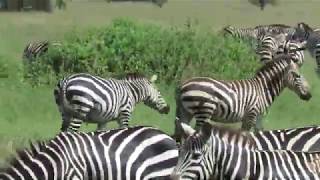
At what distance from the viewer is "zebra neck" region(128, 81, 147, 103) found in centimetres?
1384

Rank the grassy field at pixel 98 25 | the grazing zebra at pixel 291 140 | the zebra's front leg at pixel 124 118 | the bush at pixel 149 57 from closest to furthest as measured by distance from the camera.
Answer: the grazing zebra at pixel 291 140 → the zebra's front leg at pixel 124 118 → the grassy field at pixel 98 25 → the bush at pixel 149 57

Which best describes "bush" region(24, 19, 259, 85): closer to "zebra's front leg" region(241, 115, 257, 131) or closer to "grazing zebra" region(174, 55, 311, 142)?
"grazing zebra" region(174, 55, 311, 142)

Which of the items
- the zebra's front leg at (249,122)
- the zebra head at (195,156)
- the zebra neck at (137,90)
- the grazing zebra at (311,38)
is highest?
the zebra head at (195,156)

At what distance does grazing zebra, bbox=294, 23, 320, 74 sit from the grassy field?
0.98ft

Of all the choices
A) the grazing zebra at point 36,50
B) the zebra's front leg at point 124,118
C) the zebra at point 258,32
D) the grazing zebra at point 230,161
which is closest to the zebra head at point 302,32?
the zebra at point 258,32

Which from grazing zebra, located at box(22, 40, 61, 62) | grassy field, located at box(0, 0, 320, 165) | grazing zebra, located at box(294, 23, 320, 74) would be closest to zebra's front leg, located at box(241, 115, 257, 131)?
grassy field, located at box(0, 0, 320, 165)

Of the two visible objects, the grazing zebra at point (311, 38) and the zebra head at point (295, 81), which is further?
the grazing zebra at point (311, 38)

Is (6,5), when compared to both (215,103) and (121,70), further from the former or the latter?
(215,103)

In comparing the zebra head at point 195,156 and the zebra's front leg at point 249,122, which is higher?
the zebra head at point 195,156

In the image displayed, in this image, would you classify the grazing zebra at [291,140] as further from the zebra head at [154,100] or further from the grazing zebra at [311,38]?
the grazing zebra at [311,38]

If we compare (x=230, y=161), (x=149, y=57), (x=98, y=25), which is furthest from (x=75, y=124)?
(x=98, y=25)

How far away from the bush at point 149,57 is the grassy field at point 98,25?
726mm

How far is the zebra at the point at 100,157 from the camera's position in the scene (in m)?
7.62

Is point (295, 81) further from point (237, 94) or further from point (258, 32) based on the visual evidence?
point (258, 32)
